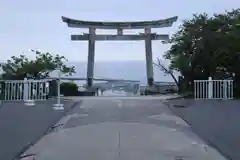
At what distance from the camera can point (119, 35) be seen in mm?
34531

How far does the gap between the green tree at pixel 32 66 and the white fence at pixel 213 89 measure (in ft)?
28.9

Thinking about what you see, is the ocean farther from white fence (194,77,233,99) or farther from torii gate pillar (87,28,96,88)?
white fence (194,77,233,99)

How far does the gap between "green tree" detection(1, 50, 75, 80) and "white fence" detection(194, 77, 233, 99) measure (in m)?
8.81

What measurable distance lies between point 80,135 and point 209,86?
12.3 m

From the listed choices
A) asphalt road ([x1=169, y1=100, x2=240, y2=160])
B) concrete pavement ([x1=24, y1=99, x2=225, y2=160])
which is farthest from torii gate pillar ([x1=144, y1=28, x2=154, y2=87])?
concrete pavement ([x1=24, y1=99, x2=225, y2=160])

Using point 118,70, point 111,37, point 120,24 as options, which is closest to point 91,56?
point 111,37

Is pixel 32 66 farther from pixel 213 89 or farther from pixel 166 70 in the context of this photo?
pixel 213 89

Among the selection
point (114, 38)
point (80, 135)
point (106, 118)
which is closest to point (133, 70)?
point (114, 38)

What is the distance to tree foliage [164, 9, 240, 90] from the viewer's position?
22266 millimetres

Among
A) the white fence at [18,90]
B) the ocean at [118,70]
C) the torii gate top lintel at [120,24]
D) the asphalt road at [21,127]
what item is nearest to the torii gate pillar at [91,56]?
the torii gate top lintel at [120,24]

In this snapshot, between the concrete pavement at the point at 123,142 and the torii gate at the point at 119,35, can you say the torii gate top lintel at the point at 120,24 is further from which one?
the concrete pavement at the point at 123,142

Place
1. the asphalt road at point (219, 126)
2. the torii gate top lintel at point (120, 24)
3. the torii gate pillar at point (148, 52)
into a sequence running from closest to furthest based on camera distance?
the asphalt road at point (219, 126) → the torii gate top lintel at point (120, 24) → the torii gate pillar at point (148, 52)

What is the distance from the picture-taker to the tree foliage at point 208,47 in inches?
877

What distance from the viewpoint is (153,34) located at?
113ft
